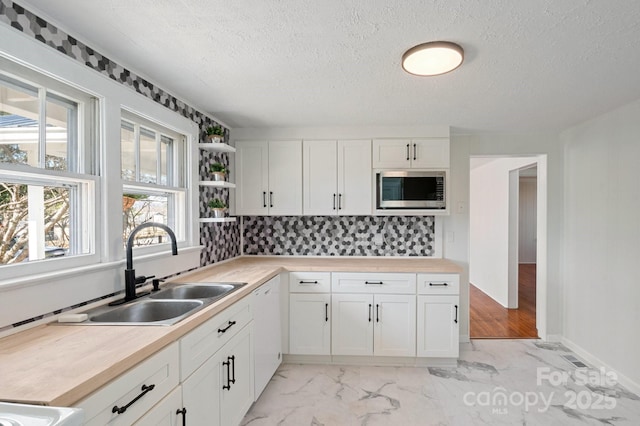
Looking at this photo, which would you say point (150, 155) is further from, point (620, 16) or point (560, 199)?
Result: point (560, 199)

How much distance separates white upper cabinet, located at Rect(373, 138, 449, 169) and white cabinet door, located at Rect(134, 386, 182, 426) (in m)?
2.48

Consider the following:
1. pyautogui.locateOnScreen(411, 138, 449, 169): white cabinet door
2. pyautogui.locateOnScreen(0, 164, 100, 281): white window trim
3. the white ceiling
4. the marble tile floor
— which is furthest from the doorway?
pyautogui.locateOnScreen(0, 164, 100, 281): white window trim

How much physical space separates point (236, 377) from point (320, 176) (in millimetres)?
1941

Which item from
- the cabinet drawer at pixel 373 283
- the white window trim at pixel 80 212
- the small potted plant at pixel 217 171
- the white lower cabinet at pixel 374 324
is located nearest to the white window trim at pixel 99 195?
the white window trim at pixel 80 212

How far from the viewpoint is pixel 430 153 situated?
311 cm

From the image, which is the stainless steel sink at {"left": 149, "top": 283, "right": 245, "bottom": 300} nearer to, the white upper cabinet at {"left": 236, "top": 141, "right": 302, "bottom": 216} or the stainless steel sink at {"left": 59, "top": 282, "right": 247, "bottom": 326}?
the stainless steel sink at {"left": 59, "top": 282, "right": 247, "bottom": 326}

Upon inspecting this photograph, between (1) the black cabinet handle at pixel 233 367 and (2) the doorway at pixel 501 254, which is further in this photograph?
(2) the doorway at pixel 501 254

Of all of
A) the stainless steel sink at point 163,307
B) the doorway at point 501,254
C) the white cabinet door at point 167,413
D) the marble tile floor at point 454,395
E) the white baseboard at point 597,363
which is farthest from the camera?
the doorway at point 501,254

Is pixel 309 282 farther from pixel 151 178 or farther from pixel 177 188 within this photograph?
pixel 151 178

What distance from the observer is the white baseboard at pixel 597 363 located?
244 centimetres

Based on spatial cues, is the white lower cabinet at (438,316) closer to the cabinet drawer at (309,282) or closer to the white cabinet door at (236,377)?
the cabinet drawer at (309,282)

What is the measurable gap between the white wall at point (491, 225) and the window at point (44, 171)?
4287 millimetres

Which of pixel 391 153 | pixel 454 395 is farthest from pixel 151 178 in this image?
pixel 454 395

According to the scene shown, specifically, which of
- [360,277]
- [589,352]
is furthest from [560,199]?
[360,277]
